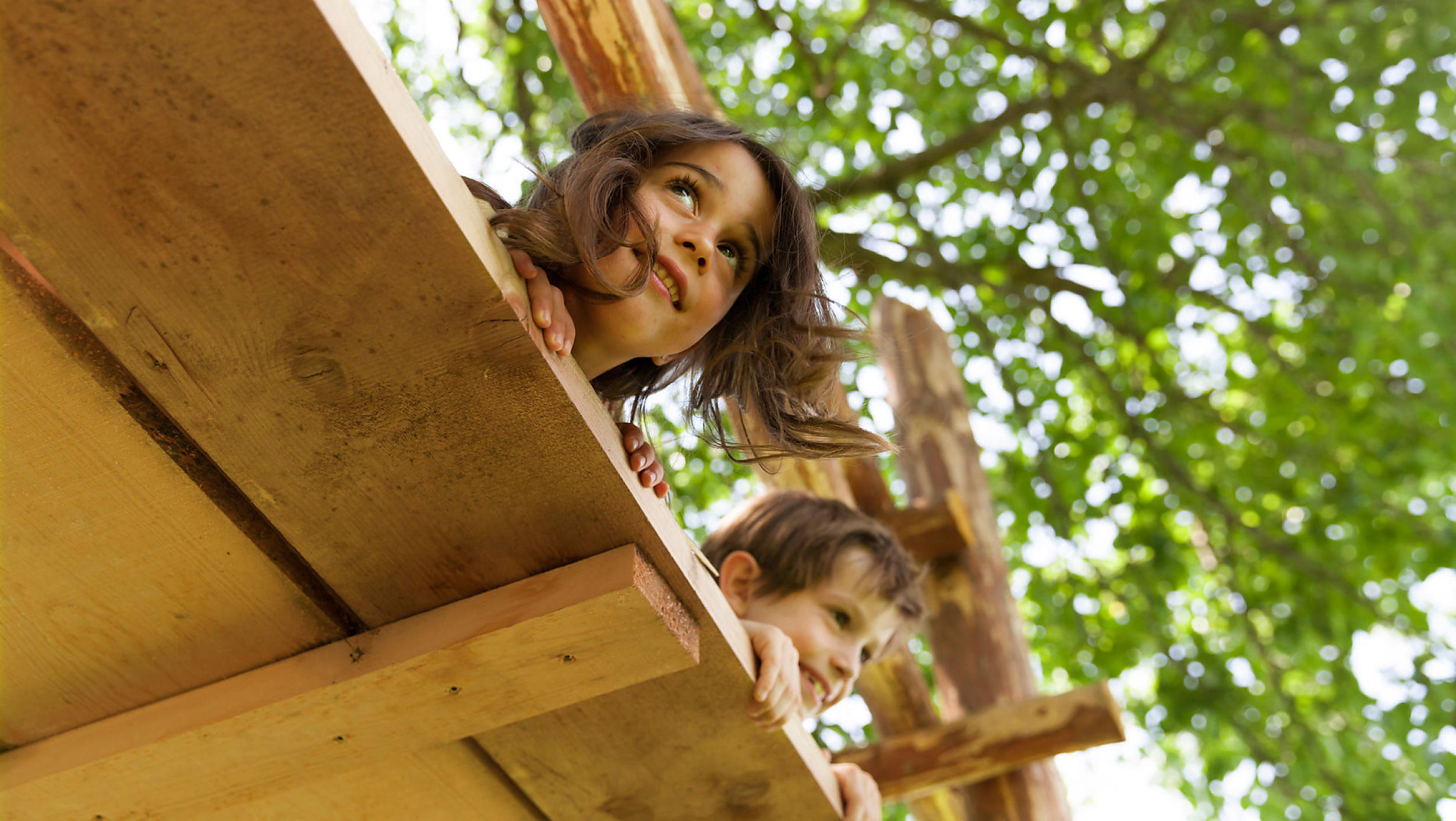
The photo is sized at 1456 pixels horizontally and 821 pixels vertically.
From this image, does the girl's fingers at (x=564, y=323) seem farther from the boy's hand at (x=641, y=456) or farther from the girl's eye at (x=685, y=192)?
the girl's eye at (x=685, y=192)

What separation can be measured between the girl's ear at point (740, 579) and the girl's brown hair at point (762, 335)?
2.29ft

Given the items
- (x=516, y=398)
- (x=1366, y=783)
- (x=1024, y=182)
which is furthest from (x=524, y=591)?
(x=1024, y=182)

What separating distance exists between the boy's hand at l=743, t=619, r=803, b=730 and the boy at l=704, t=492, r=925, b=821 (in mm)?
736

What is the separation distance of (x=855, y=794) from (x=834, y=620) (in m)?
0.69

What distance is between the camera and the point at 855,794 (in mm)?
1738

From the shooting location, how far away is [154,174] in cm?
84

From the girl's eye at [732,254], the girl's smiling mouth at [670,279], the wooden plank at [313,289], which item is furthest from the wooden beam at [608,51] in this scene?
the wooden plank at [313,289]

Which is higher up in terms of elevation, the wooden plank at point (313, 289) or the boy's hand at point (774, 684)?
the wooden plank at point (313, 289)

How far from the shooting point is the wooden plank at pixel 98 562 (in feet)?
3.30

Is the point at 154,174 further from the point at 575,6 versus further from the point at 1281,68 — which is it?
the point at 1281,68

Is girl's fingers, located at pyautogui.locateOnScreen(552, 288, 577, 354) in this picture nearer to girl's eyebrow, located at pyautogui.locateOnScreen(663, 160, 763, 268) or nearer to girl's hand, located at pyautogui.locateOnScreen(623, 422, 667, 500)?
girl's hand, located at pyautogui.locateOnScreen(623, 422, 667, 500)

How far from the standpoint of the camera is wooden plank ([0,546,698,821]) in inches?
45.3

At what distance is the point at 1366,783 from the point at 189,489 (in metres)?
5.20

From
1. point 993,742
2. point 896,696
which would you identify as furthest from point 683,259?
point 896,696
